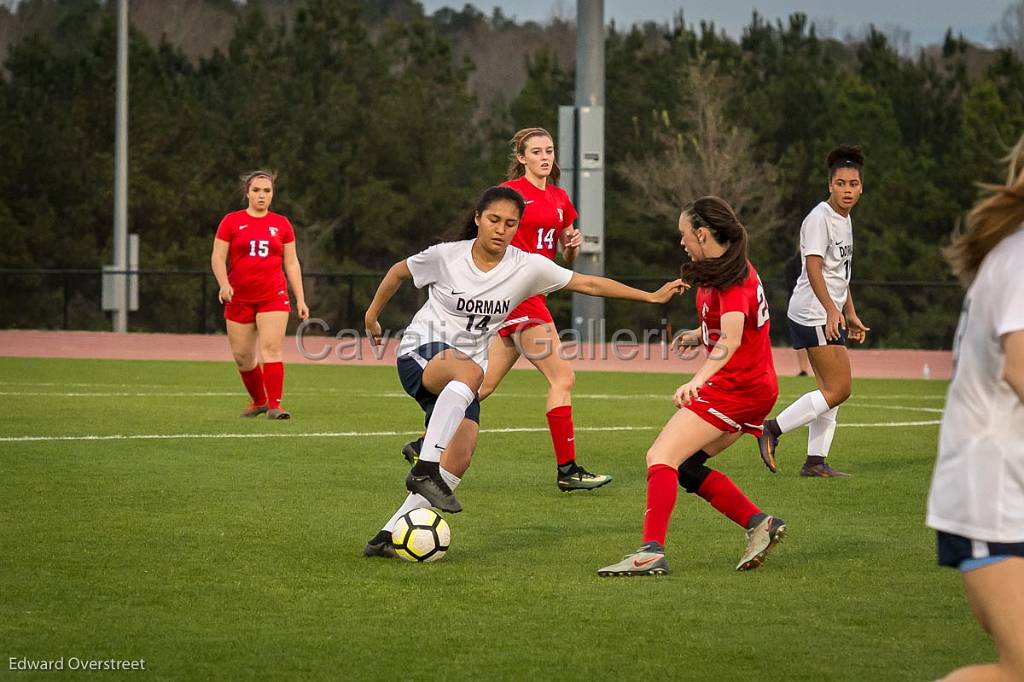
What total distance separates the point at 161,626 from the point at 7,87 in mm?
43496

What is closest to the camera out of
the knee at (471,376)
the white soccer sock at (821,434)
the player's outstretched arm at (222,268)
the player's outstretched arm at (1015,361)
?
the player's outstretched arm at (1015,361)

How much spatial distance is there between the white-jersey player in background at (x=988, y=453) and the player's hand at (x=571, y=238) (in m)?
6.03

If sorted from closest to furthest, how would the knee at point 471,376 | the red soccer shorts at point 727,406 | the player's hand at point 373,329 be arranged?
the red soccer shorts at point 727,406, the knee at point 471,376, the player's hand at point 373,329

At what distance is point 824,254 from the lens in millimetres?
10219

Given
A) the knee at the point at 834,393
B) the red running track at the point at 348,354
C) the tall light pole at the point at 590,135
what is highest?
the tall light pole at the point at 590,135

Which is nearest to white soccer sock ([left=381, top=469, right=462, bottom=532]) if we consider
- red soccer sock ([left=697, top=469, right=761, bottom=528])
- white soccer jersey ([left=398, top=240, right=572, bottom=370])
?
white soccer jersey ([left=398, top=240, right=572, bottom=370])

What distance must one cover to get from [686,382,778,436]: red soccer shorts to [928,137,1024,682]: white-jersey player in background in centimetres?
300

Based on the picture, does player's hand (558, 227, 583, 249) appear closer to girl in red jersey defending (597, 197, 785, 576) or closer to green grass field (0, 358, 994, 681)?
green grass field (0, 358, 994, 681)

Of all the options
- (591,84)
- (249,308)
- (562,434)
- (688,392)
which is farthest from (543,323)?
(591,84)

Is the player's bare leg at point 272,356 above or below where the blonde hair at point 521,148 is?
below

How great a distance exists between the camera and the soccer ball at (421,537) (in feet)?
22.7

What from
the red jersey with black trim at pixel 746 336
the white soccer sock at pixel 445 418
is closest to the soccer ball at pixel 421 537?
the white soccer sock at pixel 445 418

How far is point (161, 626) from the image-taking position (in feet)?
18.2

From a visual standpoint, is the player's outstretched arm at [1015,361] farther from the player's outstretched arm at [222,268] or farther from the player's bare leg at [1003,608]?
the player's outstretched arm at [222,268]
